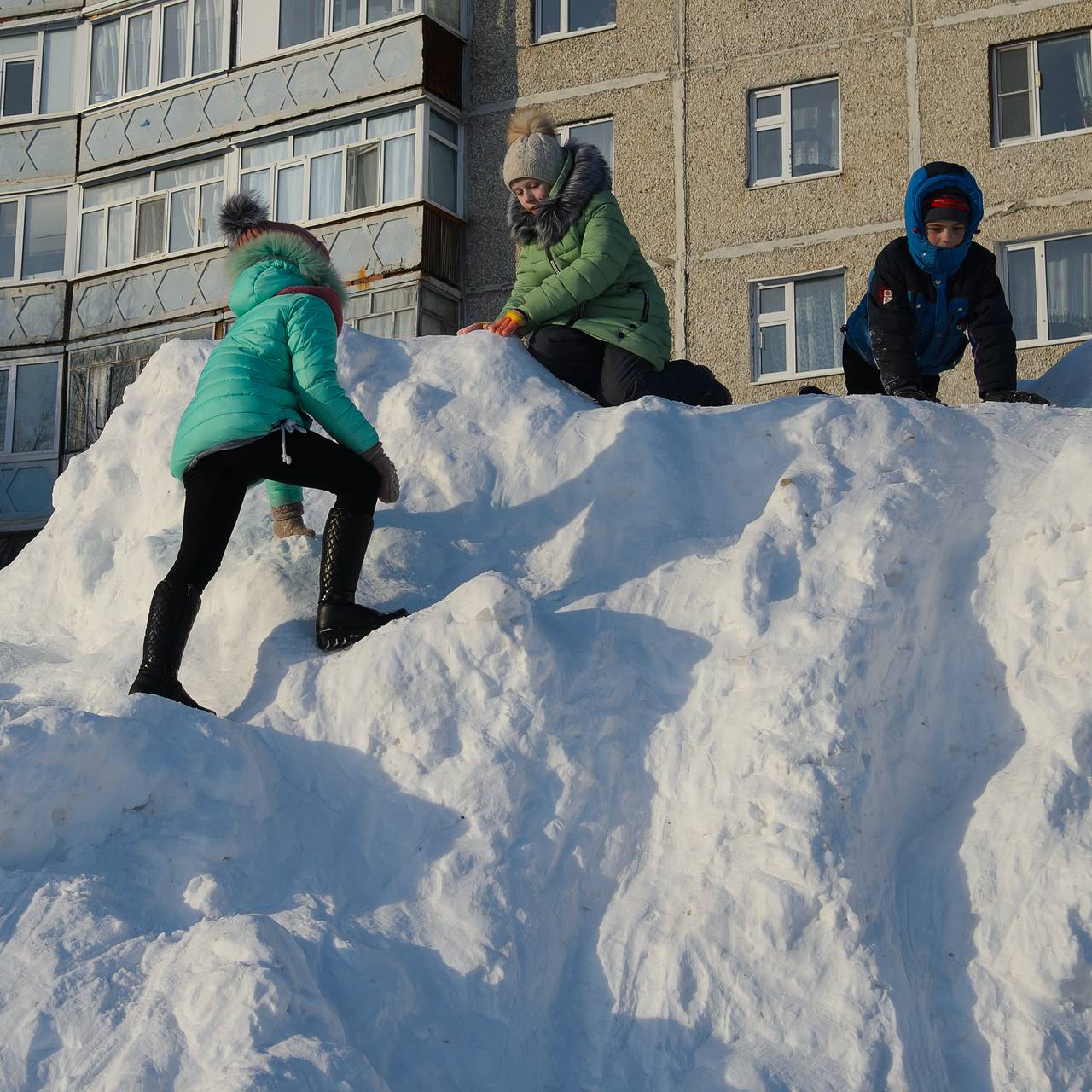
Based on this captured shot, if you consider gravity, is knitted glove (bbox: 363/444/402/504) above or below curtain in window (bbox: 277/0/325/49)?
below

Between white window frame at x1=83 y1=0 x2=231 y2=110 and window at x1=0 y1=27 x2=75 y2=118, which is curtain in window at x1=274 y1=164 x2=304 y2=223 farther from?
window at x1=0 y1=27 x2=75 y2=118

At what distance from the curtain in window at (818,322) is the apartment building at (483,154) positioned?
3 cm

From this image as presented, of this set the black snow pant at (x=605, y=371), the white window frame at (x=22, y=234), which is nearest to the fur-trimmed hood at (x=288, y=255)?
the black snow pant at (x=605, y=371)

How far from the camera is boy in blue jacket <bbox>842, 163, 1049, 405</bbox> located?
611 centimetres

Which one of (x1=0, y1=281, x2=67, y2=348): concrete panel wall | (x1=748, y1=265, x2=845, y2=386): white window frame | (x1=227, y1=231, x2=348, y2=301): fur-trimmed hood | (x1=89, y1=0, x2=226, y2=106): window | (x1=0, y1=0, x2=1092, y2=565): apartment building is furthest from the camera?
(x1=0, y1=281, x2=67, y2=348): concrete panel wall

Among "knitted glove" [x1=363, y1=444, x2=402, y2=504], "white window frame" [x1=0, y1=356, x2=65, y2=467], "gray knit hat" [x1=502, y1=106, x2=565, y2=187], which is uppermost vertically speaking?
"white window frame" [x1=0, y1=356, x2=65, y2=467]

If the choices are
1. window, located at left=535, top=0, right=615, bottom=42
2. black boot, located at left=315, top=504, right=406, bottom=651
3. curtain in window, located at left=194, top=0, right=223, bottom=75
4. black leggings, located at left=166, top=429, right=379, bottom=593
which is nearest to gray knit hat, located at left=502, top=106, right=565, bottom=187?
black leggings, located at left=166, top=429, right=379, bottom=593

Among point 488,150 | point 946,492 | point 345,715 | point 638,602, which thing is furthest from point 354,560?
point 488,150

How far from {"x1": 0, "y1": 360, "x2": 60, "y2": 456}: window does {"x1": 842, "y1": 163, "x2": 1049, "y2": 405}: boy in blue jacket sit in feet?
46.5

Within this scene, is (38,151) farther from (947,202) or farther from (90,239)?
(947,202)

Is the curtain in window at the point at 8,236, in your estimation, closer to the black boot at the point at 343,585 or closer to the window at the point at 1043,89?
the window at the point at 1043,89

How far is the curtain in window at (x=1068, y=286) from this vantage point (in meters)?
14.4

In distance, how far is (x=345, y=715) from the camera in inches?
179

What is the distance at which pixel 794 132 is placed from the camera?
52.1 ft
